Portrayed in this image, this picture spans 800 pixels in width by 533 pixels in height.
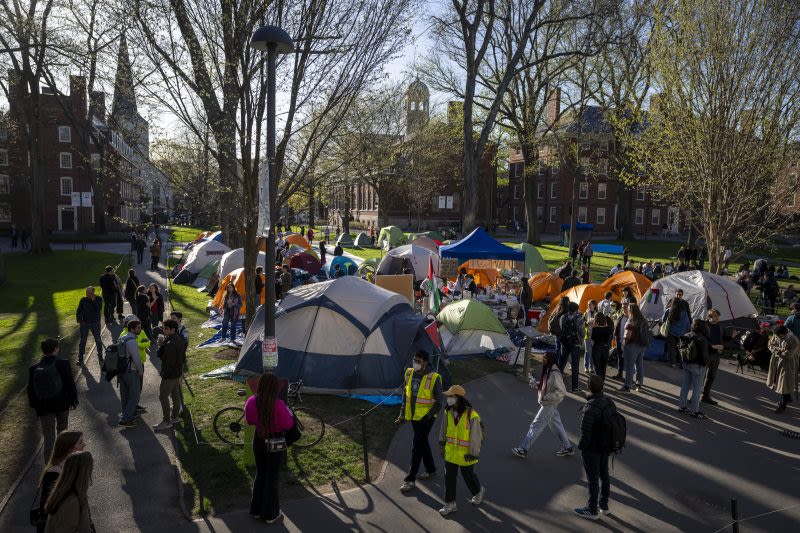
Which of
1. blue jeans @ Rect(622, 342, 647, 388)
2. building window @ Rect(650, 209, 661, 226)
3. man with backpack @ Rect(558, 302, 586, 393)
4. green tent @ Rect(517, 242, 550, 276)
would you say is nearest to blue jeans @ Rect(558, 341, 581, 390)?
man with backpack @ Rect(558, 302, 586, 393)

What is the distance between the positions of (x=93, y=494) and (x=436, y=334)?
21.6 feet

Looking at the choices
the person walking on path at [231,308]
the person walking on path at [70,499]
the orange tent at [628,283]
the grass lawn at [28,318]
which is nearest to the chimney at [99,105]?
the person walking on path at [231,308]

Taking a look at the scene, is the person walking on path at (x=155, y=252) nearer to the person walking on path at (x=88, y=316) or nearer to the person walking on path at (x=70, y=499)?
the person walking on path at (x=88, y=316)

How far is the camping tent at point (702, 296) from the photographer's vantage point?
47.8 ft

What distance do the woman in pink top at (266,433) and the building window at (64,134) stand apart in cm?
5862

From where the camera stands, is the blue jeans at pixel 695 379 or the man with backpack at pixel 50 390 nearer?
the man with backpack at pixel 50 390

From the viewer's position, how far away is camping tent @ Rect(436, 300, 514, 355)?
1349cm

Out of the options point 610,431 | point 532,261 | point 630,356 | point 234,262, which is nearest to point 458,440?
point 610,431

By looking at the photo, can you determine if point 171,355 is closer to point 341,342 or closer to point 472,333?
point 341,342

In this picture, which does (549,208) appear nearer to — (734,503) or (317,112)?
(317,112)

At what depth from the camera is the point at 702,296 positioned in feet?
47.6

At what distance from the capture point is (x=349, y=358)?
10438mm

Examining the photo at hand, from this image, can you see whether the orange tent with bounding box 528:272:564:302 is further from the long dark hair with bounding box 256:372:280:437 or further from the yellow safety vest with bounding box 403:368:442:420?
the long dark hair with bounding box 256:372:280:437

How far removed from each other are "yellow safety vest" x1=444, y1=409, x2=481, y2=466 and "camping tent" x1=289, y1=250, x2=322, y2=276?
1782cm
